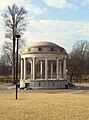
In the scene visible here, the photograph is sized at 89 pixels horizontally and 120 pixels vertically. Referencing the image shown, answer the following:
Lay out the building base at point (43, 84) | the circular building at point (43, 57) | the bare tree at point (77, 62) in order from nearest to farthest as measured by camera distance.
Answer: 1. the building base at point (43, 84)
2. the circular building at point (43, 57)
3. the bare tree at point (77, 62)

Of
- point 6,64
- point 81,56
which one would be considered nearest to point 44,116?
point 81,56

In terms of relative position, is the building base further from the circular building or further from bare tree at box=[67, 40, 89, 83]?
bare tree at box=[67, 40, 89, 83]

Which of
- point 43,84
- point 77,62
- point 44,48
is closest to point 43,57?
point 44,48

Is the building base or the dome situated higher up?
the dome

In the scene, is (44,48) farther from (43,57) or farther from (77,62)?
(77,62)

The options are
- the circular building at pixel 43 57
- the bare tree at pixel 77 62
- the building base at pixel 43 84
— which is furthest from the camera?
Result: the bare tree at pixel 77 62

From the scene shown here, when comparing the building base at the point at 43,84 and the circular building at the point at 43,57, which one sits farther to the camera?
the circular building at the point at 43,57

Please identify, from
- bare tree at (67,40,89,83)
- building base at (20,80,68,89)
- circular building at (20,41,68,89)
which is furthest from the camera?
bare tree at (67,40,89,83)

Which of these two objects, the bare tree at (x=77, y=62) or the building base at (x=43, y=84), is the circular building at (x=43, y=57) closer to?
the building base at (x=43, y=84)

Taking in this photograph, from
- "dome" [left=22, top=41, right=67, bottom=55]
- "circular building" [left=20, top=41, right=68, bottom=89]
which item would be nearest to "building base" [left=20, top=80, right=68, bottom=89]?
"circular building" [left=20, top=41, right=68, bottom=89]

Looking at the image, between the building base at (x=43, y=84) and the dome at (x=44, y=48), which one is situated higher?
the dome at (x=44, y=48)

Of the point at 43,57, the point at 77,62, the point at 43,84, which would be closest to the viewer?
the point at 43,84

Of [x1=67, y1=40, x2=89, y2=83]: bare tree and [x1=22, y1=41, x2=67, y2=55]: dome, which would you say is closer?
[x1=22, y1=41, x2=67, y2=55]: dome

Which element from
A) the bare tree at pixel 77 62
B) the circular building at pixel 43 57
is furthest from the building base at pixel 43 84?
the bare tree at pixel 77 62
